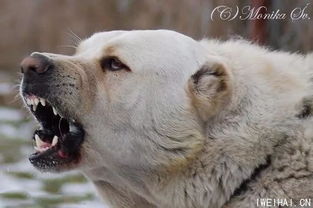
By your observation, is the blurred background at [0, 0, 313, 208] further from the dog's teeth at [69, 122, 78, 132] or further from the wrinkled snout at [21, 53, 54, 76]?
the dog's teeth at [69, 122, 78, 132]

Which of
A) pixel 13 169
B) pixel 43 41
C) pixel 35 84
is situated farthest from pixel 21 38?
pixel 35 84

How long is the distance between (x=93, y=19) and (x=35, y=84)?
27.0ft

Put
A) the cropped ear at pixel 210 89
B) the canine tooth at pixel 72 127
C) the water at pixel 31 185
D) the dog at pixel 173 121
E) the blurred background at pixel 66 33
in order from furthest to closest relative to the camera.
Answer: the blurred background at pixel 66 33 < the water at pixel 31 185 < the canine tooth at pixel 72 127 < the cropped ear at pixel 210 89 < the dog at pixel 173 121

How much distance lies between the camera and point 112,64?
4.65m

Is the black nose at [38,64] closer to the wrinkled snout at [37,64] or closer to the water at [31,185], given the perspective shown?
the wrinkled snout at [37,64]

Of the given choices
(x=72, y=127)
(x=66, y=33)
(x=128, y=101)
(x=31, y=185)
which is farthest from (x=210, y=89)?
(x=66, y=33)

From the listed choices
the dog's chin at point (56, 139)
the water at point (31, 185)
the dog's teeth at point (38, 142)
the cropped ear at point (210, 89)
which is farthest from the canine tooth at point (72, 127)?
the water at point (31, 185)

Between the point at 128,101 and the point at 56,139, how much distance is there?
1.54 ft

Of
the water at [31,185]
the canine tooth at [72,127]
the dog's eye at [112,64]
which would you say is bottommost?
the water at [31,185]

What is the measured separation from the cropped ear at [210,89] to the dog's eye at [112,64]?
38cm

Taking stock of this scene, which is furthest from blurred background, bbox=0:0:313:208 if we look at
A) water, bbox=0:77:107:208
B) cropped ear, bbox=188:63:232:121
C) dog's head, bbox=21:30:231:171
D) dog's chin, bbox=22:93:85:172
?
cropped ear, bbox=188:63:232:121

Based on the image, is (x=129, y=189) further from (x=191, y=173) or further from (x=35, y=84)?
(x=35, y=84)

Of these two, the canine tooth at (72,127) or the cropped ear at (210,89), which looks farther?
the canine tooth at (72,127)

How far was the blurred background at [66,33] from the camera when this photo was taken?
7070mm
